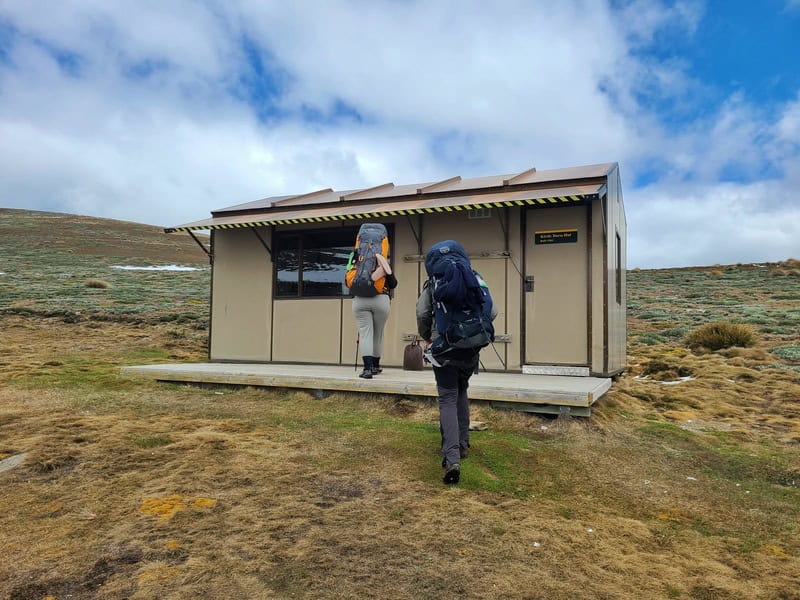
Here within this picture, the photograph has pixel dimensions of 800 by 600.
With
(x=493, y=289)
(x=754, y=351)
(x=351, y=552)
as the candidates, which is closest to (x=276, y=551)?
(x=351, y=552)

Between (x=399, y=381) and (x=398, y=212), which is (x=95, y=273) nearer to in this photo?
(x=398, y=212)

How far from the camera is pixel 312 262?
873 centimetres

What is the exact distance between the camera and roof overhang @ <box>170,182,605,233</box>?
659 centimetres

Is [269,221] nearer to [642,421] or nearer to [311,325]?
[311,325]

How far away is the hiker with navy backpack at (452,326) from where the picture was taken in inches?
151

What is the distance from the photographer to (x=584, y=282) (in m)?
7.06

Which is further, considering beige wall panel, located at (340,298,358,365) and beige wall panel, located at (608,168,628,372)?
beige wall panel, located at (340,298,358,365)

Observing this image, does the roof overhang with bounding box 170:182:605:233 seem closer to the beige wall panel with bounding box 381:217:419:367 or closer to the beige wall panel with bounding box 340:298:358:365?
the beige wall panel with bounding box 381:217:419:367

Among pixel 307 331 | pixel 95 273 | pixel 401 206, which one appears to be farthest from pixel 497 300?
pixel 95 273

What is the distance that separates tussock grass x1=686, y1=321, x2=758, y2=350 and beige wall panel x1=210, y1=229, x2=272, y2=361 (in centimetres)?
934

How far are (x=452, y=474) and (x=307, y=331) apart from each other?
204 inches

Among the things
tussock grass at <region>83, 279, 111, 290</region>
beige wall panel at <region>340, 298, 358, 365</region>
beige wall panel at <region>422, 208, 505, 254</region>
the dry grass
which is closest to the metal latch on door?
beige wall panel at <region>422, 208, 505, 254</region>

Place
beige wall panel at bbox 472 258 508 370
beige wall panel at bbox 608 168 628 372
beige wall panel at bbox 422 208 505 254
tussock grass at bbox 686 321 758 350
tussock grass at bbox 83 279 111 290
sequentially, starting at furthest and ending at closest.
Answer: tussock grass at bbox 83 279 111 290
tussock grass at bbox 686 321 758 350
beige wall panel at bbox 422 208 505 254
beige wall panel at bbox 472 258 508 370
beige wall panel at bbox 608 168 628 372

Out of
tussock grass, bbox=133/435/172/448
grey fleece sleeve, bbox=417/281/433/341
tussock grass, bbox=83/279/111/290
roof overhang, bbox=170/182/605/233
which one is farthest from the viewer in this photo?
tussock grass, bbox=83/279/111/290
